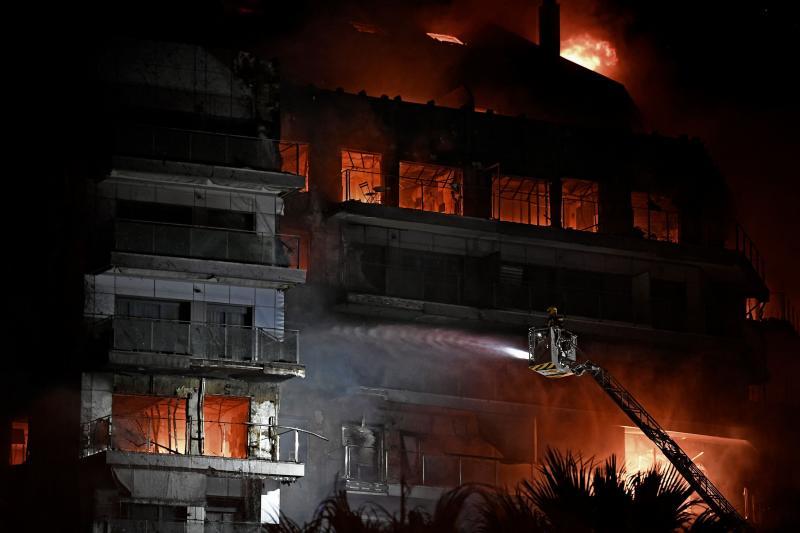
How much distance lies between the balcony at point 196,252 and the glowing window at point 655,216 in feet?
62.4

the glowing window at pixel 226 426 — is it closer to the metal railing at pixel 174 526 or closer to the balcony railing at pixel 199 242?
the metal railing at pixel 174 526

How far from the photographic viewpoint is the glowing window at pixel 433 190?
234 ft

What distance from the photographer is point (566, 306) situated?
2840 inches

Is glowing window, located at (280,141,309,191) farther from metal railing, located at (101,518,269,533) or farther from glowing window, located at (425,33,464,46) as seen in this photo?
metal railing, located at (101,518,269,533)

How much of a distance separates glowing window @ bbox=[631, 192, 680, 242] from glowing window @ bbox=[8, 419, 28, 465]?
28567mm

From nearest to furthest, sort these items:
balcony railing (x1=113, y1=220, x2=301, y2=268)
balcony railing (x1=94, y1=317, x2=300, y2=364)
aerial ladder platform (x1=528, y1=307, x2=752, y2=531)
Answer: aerial ladder platform (x1=528, y1=307, x2=752, y2=531), balcony railing (x1=94, y1=317, x2=300, y2=364), balcony railing (x1=113, y1=220, x2=301, y2=268)

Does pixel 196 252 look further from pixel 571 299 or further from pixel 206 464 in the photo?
pixel 571 299

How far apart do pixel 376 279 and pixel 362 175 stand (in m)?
4.88

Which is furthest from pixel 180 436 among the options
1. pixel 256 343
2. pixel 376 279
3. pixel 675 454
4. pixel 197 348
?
pixel 675 454

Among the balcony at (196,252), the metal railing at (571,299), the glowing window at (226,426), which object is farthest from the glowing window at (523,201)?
the glowing window at (226,426)

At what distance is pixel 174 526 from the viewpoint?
5966cm

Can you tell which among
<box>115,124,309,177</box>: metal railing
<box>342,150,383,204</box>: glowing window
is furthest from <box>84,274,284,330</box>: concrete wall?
<box>342,150,383,204</box>: glowing window

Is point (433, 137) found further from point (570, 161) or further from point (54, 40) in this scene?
point (54, 40)

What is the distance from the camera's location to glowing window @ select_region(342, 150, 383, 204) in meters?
69.8
